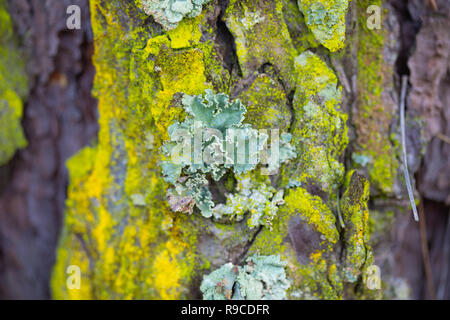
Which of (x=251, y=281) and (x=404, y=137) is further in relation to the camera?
(x=404, y=137)

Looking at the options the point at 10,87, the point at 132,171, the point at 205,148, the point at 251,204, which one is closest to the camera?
the point at 205,148

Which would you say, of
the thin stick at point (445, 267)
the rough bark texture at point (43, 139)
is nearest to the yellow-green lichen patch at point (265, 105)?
the rough bark texture at point (43, 139)

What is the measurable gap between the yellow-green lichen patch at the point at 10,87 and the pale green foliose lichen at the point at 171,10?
91 centimetres

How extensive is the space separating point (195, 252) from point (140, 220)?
0.87 ft

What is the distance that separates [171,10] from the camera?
1.09 m

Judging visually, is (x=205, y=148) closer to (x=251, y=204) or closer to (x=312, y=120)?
(x=251, y=204)

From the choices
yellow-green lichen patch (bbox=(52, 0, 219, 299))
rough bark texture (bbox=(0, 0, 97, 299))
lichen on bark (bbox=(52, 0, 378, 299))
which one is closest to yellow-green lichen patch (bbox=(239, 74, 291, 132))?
lichen on bark (bbox=(52, 0, 378, 299))

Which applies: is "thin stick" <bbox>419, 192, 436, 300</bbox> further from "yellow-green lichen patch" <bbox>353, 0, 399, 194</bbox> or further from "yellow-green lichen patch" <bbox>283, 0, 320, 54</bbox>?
"yellow-green lichen patch" <bbox>283, 0, 320, 54</bbox>

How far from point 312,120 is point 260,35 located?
36 centimetres

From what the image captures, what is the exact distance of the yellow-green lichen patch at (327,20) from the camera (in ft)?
3.68

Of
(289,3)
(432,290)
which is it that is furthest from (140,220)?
(432,290)

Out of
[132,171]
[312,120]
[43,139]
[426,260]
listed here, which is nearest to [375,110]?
[312,120]

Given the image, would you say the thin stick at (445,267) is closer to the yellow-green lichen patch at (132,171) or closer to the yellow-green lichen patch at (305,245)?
the yellow-green lichen patch at (305,245)

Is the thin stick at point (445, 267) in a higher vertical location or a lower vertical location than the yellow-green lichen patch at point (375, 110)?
lower
